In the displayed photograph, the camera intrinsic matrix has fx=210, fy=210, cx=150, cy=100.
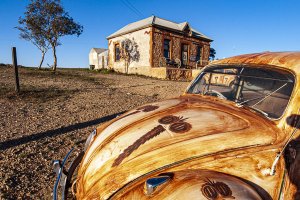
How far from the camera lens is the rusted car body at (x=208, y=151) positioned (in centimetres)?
148

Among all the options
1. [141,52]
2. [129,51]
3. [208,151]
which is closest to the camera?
[208,151]

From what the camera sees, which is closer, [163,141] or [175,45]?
[163,141]

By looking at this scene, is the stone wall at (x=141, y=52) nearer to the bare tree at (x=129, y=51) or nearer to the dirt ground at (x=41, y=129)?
the bare tree at (x=129, y=51)

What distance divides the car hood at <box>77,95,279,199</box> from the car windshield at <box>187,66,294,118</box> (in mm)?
221

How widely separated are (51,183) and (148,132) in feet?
7.10

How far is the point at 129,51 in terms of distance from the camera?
74.7 feet

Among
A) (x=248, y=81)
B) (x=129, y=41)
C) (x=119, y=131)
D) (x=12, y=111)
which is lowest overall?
(x=12, y=111)

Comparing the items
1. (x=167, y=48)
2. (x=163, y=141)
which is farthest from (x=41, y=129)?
(x=167, y=48)

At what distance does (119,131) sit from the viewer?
216cm

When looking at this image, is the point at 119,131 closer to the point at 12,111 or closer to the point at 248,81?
the point at 248,81

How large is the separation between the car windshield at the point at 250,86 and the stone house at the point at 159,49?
15.5 m

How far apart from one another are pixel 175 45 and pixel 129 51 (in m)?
4.97

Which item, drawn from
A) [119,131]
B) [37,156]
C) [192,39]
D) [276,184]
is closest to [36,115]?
[37,156]

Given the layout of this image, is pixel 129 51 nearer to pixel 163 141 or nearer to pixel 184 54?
pixel 184 54
